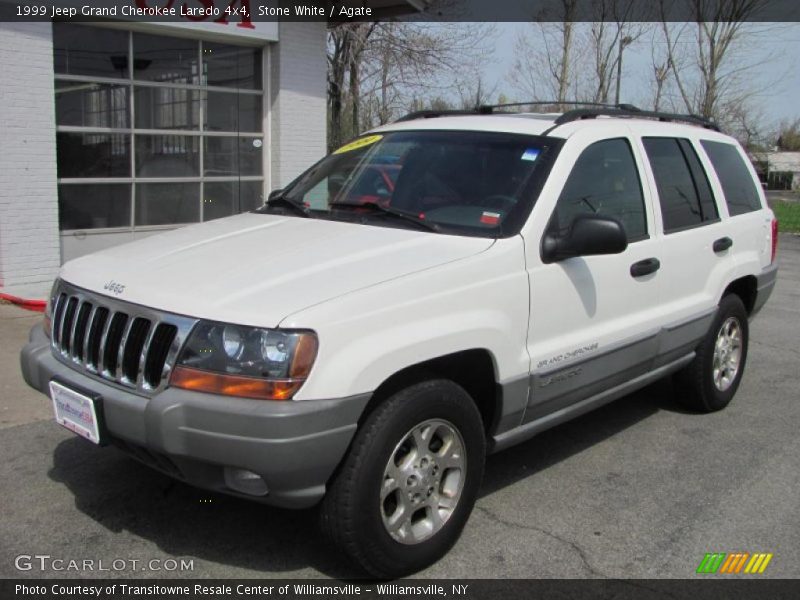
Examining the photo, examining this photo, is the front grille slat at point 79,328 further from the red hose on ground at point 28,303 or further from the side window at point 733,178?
the red hose on ground at point 28,303

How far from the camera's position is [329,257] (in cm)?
340

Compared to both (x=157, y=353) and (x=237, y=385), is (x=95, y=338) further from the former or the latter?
(x=237, y=385)

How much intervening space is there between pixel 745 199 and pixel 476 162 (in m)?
2.57

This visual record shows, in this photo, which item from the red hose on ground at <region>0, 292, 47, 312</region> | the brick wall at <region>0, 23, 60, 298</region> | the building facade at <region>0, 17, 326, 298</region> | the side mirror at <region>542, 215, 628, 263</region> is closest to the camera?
the side mirror at <region>542, 215, 628, 263</region>

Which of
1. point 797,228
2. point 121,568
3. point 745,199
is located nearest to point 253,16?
point 745,199

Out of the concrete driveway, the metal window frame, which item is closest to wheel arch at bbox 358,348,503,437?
the concrete driveway

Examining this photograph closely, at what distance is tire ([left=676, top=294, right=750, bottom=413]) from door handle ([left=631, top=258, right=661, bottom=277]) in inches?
39.0

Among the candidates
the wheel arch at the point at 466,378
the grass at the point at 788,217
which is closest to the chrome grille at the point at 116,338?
the wheel arch at the point at 466,378

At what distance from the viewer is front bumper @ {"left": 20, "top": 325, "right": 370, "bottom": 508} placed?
2.83 meters

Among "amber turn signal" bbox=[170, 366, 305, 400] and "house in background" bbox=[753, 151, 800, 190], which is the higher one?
"house in background" bbox=[753, 151, 800, 190]

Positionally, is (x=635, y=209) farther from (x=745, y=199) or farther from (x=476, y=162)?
(x=745, y=199)

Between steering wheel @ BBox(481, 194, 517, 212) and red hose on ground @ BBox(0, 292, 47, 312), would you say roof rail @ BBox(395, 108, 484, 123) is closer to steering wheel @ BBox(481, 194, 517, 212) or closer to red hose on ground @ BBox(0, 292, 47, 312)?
steering wheel @ BBox(481, 194, 517, 212)

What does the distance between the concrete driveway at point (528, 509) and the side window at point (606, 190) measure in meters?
1.32

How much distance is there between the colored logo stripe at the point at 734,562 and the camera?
345cm
